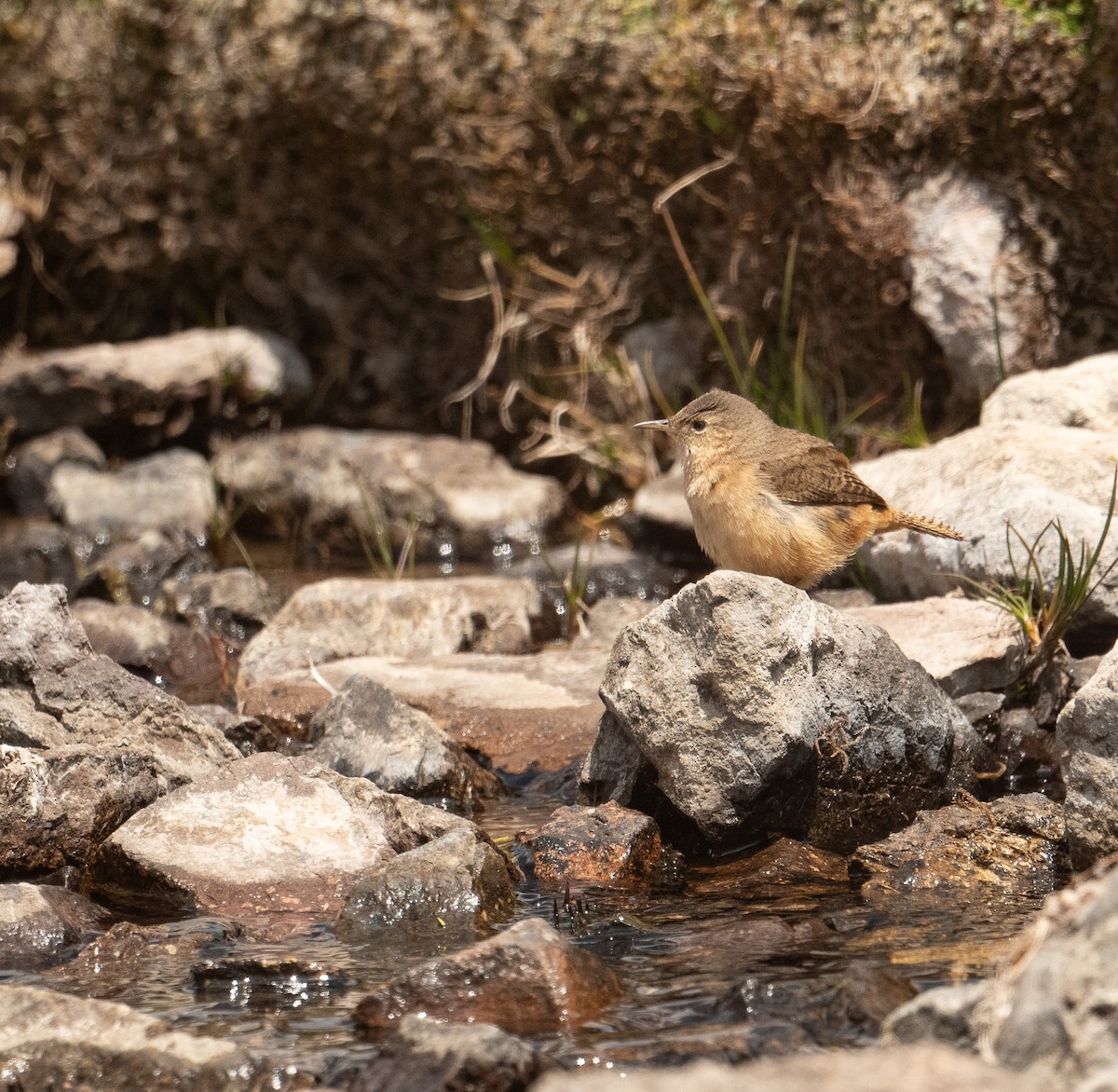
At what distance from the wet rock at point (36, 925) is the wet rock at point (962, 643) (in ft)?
11.2

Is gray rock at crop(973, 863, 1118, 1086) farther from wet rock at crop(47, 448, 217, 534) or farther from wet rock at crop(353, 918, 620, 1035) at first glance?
wet rock at crop(47, 448, 217, 534)

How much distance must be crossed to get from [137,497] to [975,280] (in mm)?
5990

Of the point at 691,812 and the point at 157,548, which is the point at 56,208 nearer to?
the point at 157,548

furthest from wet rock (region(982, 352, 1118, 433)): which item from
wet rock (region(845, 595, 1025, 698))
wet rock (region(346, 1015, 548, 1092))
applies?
wet rock (region(346, 1015, 548, 1092))

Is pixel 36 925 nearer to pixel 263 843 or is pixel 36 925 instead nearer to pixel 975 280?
pixel 263 843

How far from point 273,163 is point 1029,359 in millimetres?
6069

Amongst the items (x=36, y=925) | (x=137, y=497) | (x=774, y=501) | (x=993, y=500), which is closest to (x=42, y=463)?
(x=137, y=497)

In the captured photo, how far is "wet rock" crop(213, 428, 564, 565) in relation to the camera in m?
10.4

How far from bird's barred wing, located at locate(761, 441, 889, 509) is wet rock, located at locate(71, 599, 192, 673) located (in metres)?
3.62

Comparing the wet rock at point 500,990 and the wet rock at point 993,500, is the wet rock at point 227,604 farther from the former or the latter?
the wet rock at point 500,990

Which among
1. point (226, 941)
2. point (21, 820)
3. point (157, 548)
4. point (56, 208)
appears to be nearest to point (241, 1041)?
point (226, 941)

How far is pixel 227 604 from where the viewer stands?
8.95m

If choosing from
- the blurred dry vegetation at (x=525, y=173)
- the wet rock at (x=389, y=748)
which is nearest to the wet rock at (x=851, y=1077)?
the wet rock at (x=389, y=748)

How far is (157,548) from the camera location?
9.85 m
